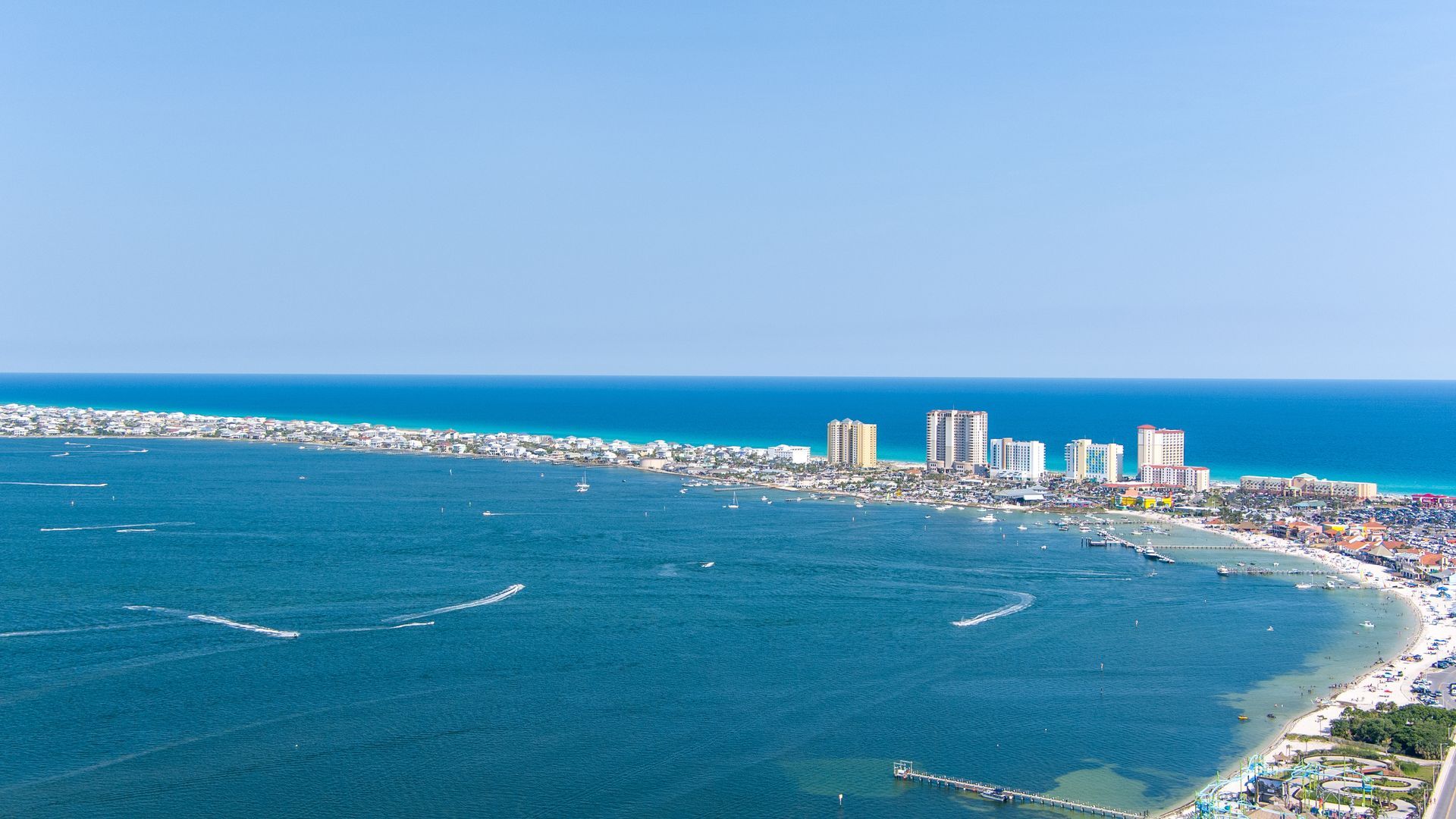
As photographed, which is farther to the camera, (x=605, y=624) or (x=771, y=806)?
(x=605, y=624)

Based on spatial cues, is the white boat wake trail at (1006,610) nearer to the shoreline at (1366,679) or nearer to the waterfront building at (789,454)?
the shoreline at (1366,679)

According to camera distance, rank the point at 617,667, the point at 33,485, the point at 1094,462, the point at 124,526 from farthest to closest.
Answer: the point at 1094,462, the point at 33,485, the point at 124,526, the point at 617,667

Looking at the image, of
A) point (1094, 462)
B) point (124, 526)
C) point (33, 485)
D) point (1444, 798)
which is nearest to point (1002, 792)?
point (1444, 798)

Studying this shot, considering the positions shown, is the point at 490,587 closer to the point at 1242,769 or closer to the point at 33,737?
the point at 33,737

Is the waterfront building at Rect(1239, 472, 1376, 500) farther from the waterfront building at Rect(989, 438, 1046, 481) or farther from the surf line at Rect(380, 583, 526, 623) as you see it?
the surf line at Rect(380, 583, 526, 623)

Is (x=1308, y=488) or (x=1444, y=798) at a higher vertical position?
(x=1308, y=488)

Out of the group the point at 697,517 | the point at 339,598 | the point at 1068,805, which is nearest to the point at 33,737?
the point at 339,598

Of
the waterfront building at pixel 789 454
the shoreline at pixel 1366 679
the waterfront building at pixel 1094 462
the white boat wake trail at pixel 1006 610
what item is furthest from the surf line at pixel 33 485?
the shoreline at pixel 1366 679

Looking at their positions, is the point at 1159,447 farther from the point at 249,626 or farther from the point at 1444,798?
the point at 249,626
